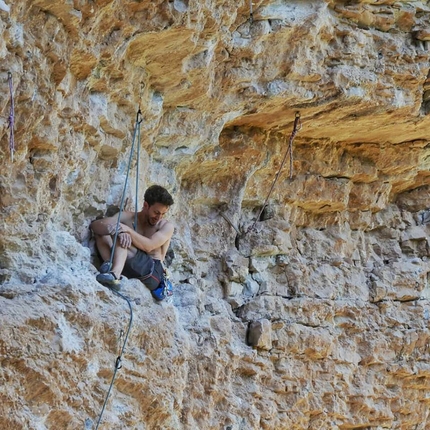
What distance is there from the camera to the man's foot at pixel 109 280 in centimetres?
518

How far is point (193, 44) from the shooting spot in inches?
215

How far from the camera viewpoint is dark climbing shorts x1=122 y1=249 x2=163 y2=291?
5570 mm

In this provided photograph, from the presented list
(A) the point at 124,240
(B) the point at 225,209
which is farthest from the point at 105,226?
(B) the point at 225,209

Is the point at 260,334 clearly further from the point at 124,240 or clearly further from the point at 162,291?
the point at 124,240

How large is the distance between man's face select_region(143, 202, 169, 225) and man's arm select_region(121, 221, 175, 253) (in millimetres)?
81

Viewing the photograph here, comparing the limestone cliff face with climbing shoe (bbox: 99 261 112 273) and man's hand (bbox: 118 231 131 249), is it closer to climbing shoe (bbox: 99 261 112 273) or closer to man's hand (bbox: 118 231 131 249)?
climbing shoe (bbox: 99 261 112 273)

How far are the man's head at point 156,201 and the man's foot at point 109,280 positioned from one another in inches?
20.2

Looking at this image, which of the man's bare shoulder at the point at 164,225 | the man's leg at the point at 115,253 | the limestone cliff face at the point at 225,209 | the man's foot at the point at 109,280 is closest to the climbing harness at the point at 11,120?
the limestone cliff face at the point at 225,209

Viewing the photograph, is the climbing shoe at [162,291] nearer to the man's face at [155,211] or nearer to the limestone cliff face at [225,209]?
the limestone cliff face at [225,209]

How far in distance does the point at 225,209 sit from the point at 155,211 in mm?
Answer: 1266

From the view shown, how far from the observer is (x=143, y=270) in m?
5.58

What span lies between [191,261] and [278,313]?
29.1 inches

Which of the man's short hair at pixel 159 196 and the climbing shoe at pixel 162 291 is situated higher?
the man's short hair at pixel 159 196

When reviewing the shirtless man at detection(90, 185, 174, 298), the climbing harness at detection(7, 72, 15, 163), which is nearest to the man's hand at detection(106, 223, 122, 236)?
the shirtless man at detection(90, 185, 174, 298)
